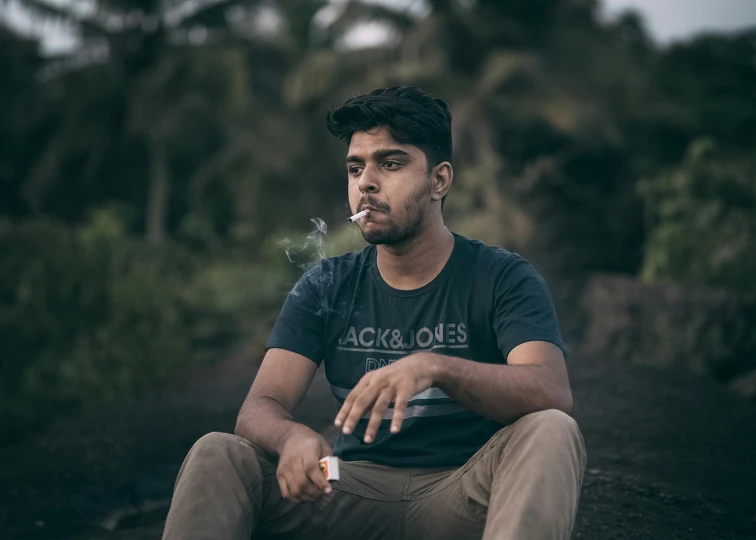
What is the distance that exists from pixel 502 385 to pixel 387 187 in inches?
30.3

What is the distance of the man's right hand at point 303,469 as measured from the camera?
2029mm

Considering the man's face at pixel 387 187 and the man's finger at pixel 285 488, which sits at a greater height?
the man's face at pixel 387 187

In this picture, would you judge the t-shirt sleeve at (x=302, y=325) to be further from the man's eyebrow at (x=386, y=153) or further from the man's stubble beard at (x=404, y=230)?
the man's eyebrow at (x=386, y=153)

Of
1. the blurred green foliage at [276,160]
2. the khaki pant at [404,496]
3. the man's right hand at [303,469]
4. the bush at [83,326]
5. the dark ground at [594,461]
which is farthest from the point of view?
the blurred green foliage at [276,160]

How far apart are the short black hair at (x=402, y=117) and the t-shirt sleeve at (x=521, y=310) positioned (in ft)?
1.58

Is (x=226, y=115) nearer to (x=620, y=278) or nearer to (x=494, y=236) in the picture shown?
(x=494, y=236)

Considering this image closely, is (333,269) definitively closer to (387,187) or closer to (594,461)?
(387,187)

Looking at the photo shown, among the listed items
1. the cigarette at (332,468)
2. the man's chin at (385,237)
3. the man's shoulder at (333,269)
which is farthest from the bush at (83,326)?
the cigarette at (332,468)

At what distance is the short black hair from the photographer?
2500mm

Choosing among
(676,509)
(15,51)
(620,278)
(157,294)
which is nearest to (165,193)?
(15,51)

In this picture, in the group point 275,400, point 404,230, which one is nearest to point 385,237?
point 404,230

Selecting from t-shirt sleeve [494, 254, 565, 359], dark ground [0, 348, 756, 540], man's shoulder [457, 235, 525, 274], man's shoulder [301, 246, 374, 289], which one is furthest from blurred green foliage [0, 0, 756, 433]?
dark ground [0, 348, 756, 540]

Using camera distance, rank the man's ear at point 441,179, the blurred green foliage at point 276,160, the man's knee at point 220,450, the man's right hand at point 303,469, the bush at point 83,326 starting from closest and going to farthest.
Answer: the man's right hand at point 303,469, the man's knee at point 220,450, the man's ear at point 441,179, the bush at point 83,326, the blurred green foliage at point 276,160

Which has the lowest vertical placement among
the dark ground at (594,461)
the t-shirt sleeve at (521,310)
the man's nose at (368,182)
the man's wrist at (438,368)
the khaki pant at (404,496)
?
the dark ground at (594,461)
